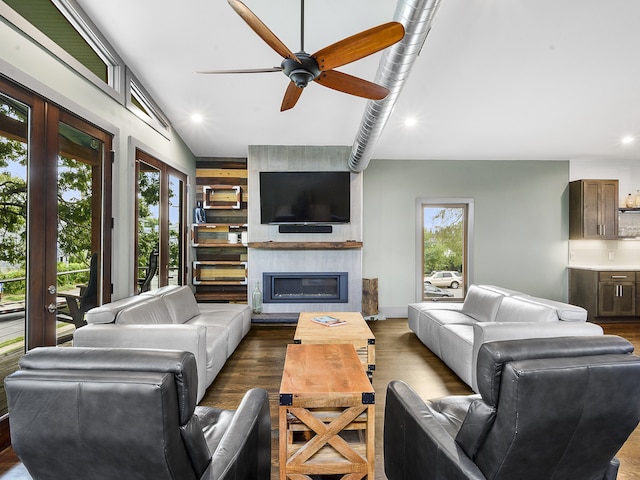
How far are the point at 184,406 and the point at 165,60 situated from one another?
141 inches

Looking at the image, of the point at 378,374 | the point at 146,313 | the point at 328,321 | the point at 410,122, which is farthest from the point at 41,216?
the point at 410,122

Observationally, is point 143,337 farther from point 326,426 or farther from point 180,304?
point 326,426

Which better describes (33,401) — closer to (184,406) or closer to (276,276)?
(184,406)

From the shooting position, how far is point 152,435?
38.0 inches

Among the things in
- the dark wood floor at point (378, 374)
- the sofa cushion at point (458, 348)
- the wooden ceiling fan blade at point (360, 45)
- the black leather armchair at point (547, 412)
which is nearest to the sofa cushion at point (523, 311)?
the sofa cushion at point (458, 348)

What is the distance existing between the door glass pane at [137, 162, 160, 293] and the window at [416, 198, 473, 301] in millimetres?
4265

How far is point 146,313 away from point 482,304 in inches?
138

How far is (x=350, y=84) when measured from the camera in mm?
2297

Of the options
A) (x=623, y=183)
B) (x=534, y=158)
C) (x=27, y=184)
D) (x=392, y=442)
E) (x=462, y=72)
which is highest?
(x=462, y=72)

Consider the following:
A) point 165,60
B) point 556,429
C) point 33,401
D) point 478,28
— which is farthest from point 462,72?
point 33,401

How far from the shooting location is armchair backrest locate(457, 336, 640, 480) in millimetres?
1059

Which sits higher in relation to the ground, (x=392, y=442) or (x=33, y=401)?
(x=33, y=401)

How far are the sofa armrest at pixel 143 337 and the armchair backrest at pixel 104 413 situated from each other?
5.09ft

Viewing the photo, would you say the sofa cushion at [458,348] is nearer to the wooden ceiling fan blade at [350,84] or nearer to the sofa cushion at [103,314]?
the wooden ceiling fan blade at [350,84]
